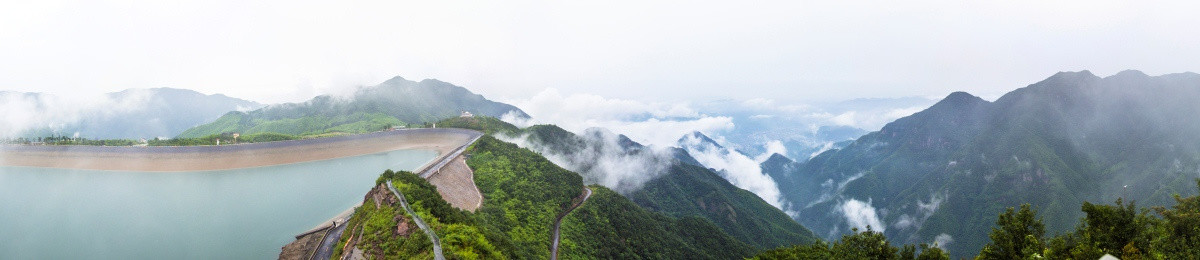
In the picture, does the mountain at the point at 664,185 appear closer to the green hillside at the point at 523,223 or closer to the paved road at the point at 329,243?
the green hillside at the point at 523,223

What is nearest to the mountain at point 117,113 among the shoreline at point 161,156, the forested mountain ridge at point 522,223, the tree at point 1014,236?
the shoreline at point 161,156

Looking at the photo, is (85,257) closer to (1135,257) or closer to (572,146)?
(1135,257)

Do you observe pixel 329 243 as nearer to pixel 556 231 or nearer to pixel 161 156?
pixel 556 231

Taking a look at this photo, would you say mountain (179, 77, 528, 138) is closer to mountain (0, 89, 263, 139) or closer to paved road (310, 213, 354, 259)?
mountain (0, 89, 263, 139)

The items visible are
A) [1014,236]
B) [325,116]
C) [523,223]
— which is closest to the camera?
[1014,236]

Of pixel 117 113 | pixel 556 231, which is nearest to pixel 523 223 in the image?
pixel 556 231

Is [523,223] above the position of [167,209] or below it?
below
